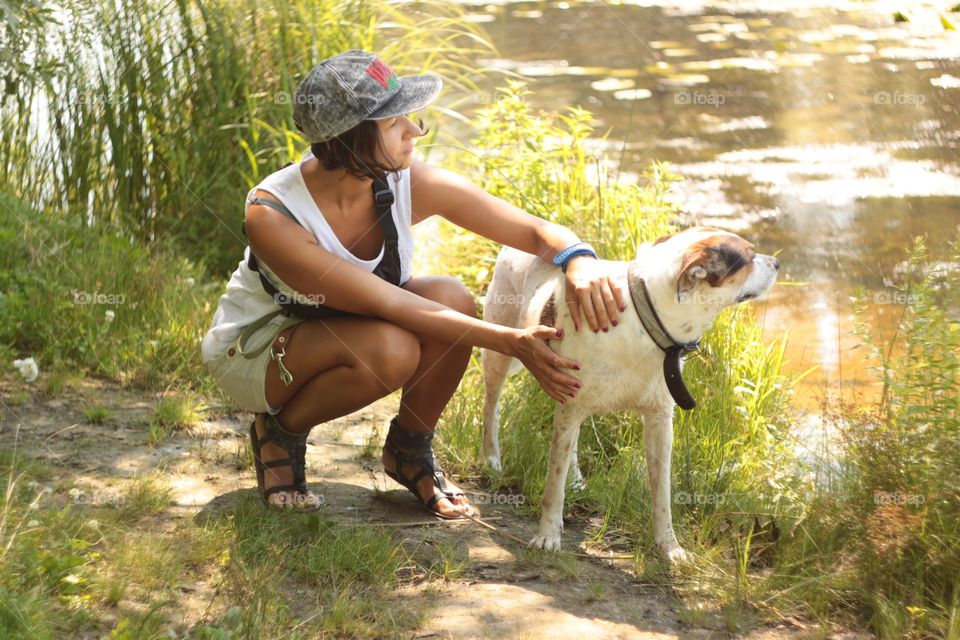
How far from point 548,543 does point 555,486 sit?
0.58ft

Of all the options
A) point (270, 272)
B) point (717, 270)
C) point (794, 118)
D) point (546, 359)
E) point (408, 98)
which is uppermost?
point (408, 98)

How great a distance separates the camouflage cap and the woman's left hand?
698 mm

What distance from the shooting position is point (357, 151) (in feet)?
9.82

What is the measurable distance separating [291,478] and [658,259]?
54.1 inches

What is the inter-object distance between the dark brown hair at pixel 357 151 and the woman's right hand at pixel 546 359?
658 mm

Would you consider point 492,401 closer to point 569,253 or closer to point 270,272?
point 569,253

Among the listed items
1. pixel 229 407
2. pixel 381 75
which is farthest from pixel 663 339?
pixel 229 407

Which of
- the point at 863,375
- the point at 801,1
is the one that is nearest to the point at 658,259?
the point at 863,375

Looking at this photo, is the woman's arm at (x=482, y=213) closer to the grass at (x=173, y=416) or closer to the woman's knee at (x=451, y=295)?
the woman's knee at (x=451, y=295)

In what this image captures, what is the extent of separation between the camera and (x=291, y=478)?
3.32m

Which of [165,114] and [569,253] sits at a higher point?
[569,253]

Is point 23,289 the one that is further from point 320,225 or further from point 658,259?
point 658,259

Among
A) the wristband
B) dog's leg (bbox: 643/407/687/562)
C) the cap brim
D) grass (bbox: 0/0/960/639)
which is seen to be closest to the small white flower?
grass (bbox: 0/0/960/639)

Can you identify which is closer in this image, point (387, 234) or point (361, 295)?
point (361, 295)
